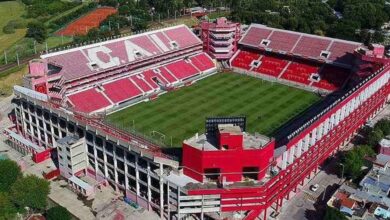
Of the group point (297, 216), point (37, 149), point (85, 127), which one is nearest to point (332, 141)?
point (297, 216)

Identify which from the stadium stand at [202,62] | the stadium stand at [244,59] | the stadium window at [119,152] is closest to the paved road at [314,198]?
the stadium window at [119,152]

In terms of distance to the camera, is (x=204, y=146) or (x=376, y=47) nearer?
→ (x=204, y=146)

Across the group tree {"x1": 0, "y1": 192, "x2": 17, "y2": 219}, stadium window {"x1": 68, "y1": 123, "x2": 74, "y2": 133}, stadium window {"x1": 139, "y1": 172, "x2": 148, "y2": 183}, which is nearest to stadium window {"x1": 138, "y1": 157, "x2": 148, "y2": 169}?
stadium window {"x1": 139, "y1": 172, "x2": 148, "y2": 183}

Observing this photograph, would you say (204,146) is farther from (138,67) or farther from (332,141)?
(138,67)

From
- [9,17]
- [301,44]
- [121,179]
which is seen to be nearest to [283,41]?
[301,44]

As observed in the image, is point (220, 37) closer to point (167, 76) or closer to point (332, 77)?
point (167, 76)

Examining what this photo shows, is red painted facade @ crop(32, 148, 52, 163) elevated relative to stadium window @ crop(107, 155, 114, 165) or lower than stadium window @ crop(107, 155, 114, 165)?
lower

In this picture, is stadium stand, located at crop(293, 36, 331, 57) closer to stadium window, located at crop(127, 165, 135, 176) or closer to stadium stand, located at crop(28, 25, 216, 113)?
stadium stand, located at crop(28, 25, 216, 113)
